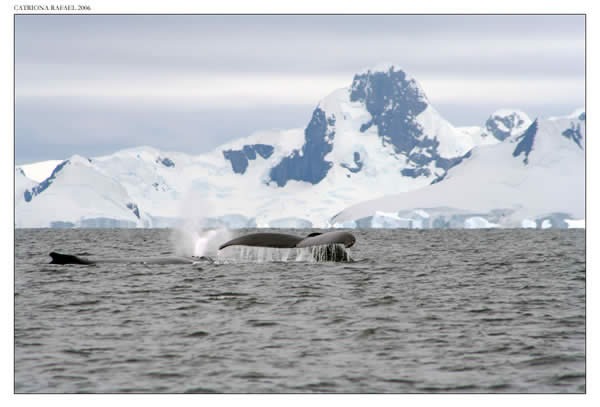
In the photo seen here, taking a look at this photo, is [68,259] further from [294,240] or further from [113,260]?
[294,240]

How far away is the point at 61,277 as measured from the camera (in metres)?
25.0

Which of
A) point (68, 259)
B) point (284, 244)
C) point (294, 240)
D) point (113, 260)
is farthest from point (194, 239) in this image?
point (284, 244)

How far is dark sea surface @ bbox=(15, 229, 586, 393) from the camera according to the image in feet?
38.4

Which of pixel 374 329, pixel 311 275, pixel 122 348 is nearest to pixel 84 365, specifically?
pixel 122 348

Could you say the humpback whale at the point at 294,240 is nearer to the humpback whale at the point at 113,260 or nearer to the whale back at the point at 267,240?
the whale back at the point at 267,240

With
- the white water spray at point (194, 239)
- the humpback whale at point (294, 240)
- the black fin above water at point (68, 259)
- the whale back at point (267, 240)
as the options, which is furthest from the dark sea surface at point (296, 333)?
the white water spray at point (194, 239)

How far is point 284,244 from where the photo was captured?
27.1 metres

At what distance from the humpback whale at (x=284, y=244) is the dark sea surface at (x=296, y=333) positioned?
1.75 metres

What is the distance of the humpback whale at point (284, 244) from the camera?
88.6 ft

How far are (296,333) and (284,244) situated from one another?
1197 cm

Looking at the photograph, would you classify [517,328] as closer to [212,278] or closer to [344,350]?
[344,350]

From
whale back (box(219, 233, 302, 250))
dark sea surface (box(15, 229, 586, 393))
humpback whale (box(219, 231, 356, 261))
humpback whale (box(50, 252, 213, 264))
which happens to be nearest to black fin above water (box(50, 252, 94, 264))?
humpback whale (box(50, 252, 213, 264))
